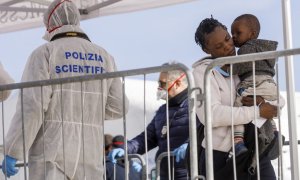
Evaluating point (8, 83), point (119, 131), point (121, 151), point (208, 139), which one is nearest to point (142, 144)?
point (121, 151)

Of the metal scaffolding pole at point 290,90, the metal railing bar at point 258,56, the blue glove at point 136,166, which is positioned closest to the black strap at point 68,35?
the metal railing bar at point 258,56

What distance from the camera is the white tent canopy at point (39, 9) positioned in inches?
286

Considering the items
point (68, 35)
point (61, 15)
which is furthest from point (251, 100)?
point (61, 15)

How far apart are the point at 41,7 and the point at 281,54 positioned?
3.42m

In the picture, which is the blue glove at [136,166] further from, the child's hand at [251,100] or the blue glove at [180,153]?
the child's hand at [251,100]

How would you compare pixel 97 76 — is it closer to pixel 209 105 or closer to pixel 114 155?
pixel 209 105

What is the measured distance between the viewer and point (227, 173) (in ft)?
16.5

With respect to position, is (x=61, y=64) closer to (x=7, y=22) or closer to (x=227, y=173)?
(x=227, y=173)

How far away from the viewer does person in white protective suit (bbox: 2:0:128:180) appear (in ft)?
17.5

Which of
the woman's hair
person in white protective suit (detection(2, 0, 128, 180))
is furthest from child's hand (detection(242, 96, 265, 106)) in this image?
person in white protective suit (detection(2, 0, 128, 180))

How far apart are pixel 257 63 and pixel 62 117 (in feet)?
4.16

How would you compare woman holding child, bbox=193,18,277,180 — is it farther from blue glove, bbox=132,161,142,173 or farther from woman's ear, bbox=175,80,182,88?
blue glove, bbox=132,161,142,173

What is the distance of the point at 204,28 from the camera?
545cm

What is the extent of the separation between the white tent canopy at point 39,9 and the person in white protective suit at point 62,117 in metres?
1.74
